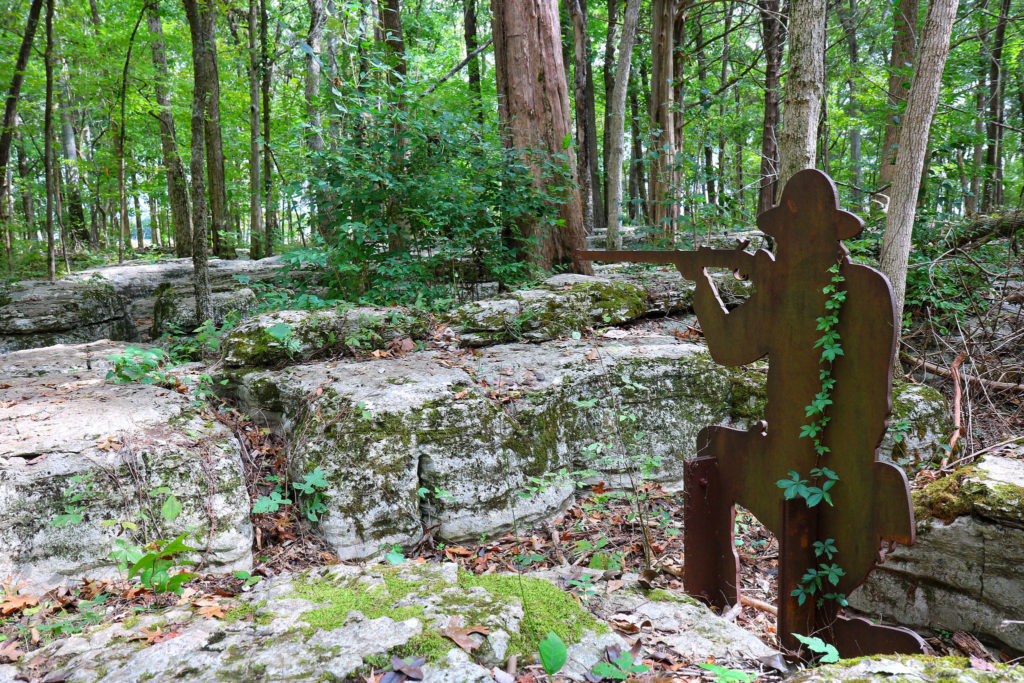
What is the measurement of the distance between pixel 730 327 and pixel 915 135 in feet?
11.5

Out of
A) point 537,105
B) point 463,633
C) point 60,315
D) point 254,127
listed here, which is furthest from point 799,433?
point 254,127

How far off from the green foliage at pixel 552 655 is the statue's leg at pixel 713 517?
1.13 m

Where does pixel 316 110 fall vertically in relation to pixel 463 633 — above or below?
above

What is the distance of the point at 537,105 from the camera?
21.8 ft

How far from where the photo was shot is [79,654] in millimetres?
1974

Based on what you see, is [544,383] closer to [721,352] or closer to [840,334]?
[721,352]

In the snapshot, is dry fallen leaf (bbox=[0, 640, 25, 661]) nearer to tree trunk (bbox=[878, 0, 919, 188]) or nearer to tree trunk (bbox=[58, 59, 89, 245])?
tree trunk (bbox=[878, 0, 919, 188])

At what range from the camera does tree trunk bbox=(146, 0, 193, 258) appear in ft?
39.1

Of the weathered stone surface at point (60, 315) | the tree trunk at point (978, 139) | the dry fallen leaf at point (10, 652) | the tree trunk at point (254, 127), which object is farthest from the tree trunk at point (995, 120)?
the tree trunk at point (254, 127)

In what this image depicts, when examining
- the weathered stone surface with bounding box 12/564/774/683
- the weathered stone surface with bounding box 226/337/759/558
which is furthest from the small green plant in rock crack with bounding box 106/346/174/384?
the weathered stone surface with bounding box 12/564/774/683

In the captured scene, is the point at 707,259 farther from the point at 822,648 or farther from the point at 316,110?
the point at 316,110

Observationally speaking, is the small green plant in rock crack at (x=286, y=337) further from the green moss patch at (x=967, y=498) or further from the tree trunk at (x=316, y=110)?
the green moss patch at (x=967, y=498)

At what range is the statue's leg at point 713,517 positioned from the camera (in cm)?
250

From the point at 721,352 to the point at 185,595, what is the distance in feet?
9.19
